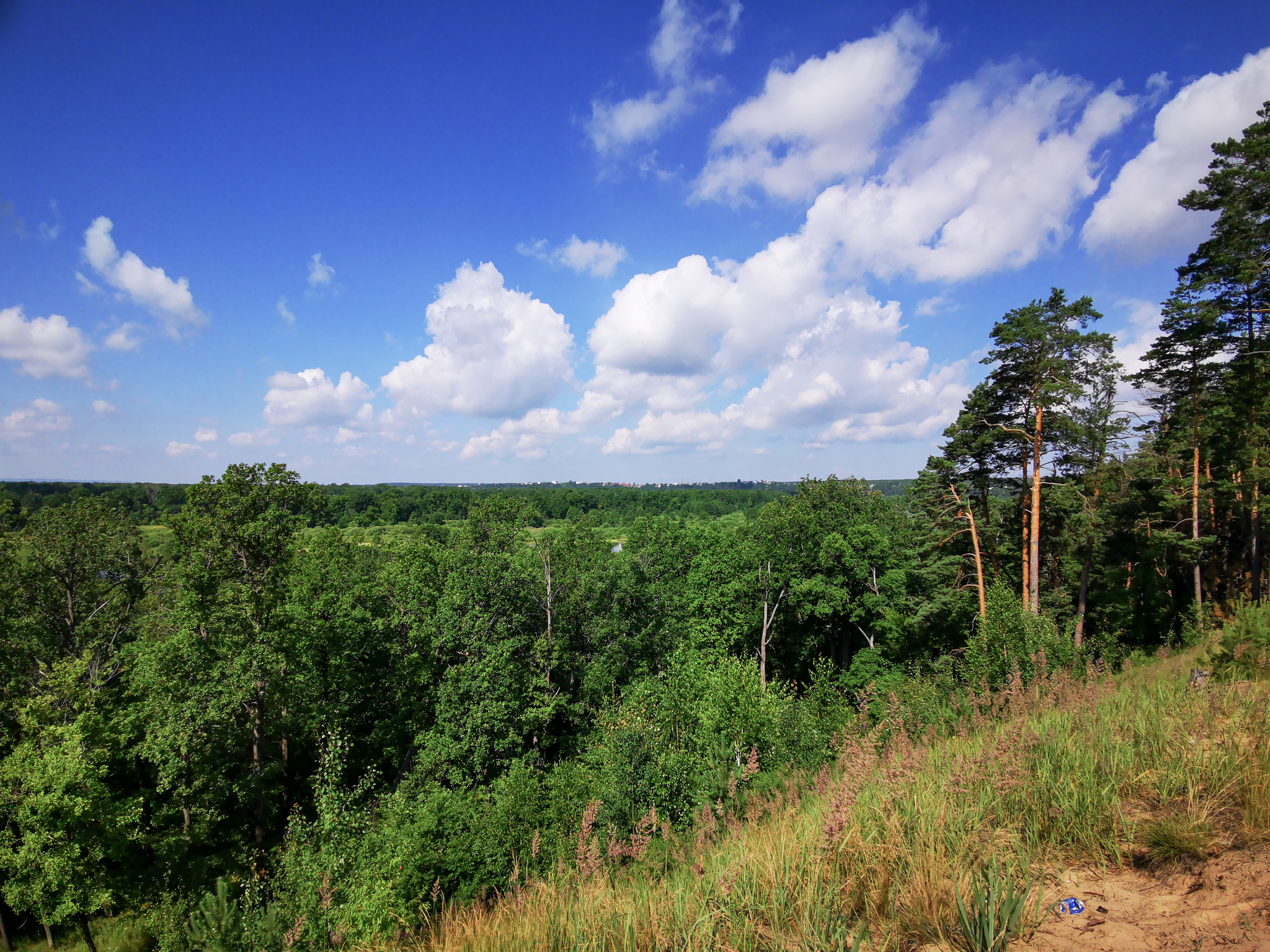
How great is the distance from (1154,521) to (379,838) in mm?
28774

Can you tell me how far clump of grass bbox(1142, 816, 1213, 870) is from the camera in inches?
119

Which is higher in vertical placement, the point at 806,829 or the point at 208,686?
the point at 806,829

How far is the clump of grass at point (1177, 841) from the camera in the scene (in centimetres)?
303

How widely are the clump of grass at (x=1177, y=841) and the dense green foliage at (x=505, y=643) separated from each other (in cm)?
322

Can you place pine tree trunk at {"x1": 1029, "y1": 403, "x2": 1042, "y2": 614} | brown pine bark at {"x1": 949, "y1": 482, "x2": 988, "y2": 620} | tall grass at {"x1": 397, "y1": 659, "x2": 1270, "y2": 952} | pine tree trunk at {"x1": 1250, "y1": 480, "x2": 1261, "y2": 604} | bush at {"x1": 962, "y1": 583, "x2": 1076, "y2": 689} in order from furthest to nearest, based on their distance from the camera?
1. brown pine bark at {"x1": 949, "y1": 482, "x2": 988, "y2": 620}
2. pine tree trunk at {"x1": 1029, "y1": 403, "x2": 1042, "y2": 614}
3. pine tree trunk at {"x1": 1250, "y1": 480, "x2": 1261, "y2": 604}
4. bush at {"x1": 962, "y1": 583, "x2": 1076, "y2": 689}
5. tall grass at {"x1": 397, "y1": 659, "x2": 1270, "y2": 952}

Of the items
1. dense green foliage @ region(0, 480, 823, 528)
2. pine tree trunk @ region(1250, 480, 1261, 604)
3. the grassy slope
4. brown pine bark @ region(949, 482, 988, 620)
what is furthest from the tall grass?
dense green foliage @ region(0, 480, 823, 528)

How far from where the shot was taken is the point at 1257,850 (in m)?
2.99

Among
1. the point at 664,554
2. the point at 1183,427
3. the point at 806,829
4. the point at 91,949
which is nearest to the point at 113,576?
the point at 91,949

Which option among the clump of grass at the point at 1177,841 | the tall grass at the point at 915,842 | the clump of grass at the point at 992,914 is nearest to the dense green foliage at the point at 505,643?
the tall grass at the point at 915,842

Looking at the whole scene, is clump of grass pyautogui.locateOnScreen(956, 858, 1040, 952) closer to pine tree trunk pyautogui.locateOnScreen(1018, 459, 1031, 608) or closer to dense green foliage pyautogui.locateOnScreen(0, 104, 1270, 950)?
dense green foliage pyautogui.locateOnScreen(0, 104, 1270, 950)

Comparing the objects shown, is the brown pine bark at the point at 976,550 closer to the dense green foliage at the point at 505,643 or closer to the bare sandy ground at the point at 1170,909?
the dense green foliage at the point at 505,643

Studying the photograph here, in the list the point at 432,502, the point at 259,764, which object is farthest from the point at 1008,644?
the point at 432,502

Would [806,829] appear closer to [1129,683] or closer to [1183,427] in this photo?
[1129,683]

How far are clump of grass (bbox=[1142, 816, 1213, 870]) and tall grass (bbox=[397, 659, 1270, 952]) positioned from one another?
1 cm
